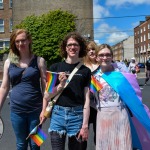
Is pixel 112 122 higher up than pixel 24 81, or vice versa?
pixel 24 81

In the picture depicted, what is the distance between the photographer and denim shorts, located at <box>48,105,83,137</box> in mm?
3236

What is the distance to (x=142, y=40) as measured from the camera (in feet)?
347

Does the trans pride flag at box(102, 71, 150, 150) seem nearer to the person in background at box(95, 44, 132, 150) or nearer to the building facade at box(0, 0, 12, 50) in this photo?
the person in background at box(95, 44, 132, 150)

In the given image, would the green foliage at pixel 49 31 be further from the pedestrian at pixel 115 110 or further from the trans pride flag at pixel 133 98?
the pedestrian at pixel 115 110

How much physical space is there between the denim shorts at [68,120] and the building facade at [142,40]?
92.8m

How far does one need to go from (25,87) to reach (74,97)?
575mm

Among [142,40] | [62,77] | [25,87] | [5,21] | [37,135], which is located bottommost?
[37,135]

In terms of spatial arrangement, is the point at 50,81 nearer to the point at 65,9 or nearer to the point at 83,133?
the point at 83,133

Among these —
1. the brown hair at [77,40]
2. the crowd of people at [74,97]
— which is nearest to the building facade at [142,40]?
the crowd of people at [74,97]

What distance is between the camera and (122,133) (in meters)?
3.49

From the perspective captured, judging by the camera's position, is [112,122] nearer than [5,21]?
Yes

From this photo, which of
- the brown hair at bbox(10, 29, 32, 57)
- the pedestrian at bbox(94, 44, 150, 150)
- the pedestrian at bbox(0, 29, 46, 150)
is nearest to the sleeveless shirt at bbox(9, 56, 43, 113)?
the pedestrian at bbox(0, 29, 46, 150)

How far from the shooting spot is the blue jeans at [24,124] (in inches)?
139

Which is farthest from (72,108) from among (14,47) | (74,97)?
(14,47)
